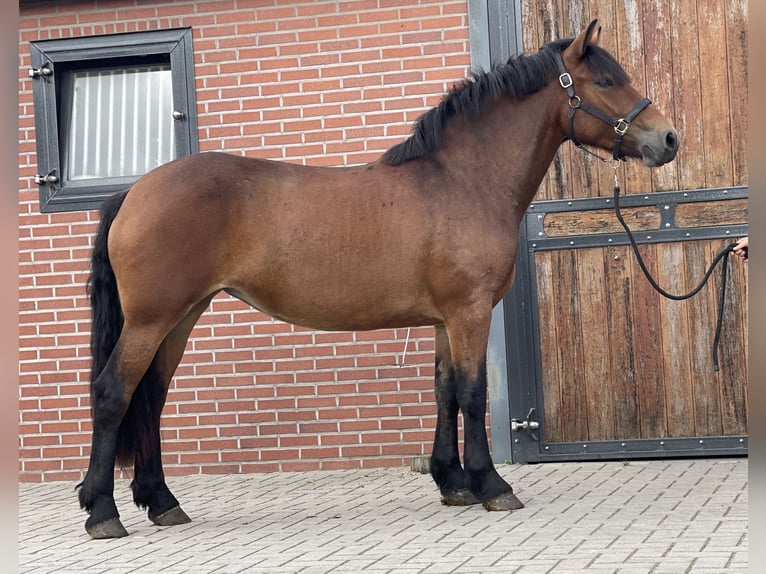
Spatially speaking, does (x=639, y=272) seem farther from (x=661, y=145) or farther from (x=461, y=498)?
(x=461, y=498)

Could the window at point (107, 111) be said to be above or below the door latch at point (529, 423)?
above

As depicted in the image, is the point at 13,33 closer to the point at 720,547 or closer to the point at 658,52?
the point at 720,547

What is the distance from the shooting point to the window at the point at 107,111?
6.90m

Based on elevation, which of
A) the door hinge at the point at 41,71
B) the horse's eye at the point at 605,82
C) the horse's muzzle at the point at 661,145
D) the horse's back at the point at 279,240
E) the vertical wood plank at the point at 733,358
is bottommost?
the vertical wood plank at the point at 733,358

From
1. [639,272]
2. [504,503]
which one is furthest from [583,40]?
[504,503]

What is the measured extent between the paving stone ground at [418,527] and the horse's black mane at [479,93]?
1.95 meters

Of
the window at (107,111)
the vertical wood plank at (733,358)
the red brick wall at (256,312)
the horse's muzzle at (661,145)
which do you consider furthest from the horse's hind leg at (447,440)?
the window at (107,111)

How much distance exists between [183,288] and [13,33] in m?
4.09

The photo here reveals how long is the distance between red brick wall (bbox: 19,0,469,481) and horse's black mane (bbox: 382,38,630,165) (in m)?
1.36

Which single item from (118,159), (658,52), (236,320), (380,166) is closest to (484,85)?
(380,166)

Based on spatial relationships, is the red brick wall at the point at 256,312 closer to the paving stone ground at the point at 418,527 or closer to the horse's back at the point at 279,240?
the paving stone ground at the point at 418,527

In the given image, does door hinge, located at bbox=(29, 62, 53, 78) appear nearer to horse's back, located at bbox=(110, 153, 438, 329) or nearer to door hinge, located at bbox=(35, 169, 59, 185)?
door hinge, located at bbox=(35, 169, 59, 185)

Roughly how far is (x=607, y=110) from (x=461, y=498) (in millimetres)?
2214

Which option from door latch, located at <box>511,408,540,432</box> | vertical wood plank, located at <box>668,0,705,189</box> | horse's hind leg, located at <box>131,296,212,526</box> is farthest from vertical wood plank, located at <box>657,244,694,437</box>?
horse's hind leg, located at <box>131,296,212,526</box>
